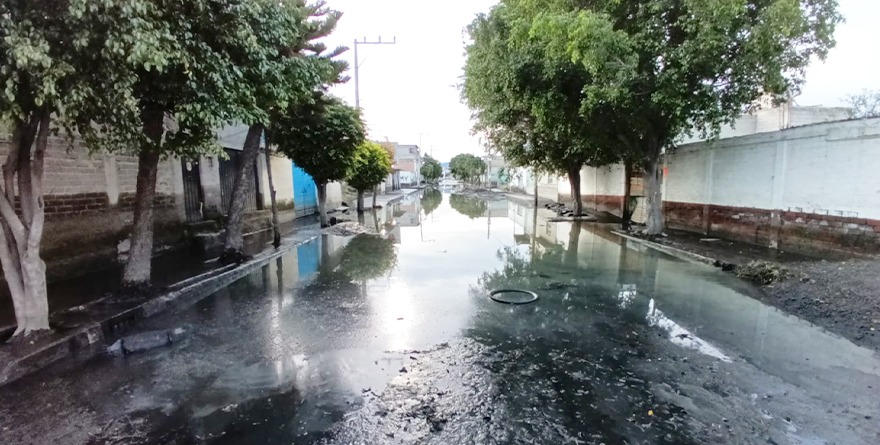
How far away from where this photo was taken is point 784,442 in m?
3.24

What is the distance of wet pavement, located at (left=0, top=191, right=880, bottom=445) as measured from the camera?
11.4ft

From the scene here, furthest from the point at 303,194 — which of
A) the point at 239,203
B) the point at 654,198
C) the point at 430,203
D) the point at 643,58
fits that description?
the point at 643,58

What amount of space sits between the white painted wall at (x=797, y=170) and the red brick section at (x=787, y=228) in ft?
0.60

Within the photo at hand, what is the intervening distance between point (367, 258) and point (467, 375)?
22.9 feet

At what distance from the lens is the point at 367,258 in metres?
11.0

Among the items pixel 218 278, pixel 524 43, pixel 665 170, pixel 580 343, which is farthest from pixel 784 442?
pixel 665 170

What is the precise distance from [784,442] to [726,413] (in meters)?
0.44

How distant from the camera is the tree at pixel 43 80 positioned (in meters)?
3.82

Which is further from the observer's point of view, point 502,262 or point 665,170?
point 665,170

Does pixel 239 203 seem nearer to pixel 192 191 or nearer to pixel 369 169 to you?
pixel 192 191

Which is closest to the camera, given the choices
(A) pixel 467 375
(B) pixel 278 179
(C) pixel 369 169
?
(A) pixel 467 375

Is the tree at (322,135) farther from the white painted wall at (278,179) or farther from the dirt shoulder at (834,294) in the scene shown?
the dirt shoulder at (834,294)

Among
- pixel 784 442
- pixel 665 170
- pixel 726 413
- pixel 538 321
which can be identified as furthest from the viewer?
pixel 665 170

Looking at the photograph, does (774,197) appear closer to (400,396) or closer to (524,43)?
(524,43)
